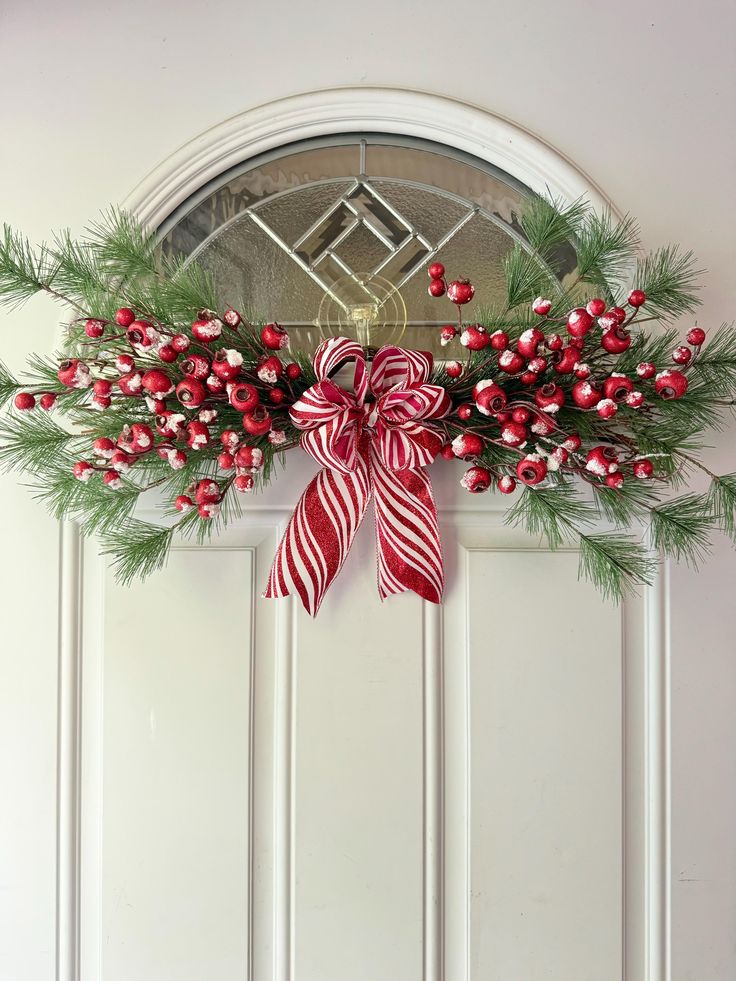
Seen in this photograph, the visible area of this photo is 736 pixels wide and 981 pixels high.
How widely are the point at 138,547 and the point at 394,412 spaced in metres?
0.38

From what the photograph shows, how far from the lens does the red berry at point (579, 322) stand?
2.38 ft

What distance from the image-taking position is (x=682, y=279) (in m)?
0.85

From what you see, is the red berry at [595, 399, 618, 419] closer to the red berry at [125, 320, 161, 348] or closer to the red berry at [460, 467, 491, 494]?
the red berry at [460, 467, 491, 494]

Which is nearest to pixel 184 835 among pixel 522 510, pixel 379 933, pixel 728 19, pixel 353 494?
pixel 379 933

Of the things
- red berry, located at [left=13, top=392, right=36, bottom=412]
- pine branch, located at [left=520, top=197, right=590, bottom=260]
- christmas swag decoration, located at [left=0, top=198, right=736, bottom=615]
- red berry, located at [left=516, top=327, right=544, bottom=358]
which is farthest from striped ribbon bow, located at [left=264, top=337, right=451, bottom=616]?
red berry, located at [left=13, top=392, right=36, bottom=412]

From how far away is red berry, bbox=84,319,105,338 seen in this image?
2.46 ft

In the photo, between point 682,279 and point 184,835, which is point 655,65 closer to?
point 682,279

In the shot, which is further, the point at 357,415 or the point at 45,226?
the point at 45,226

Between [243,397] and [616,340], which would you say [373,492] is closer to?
[243,397]

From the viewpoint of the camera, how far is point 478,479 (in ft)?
2.57

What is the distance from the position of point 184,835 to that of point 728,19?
138 centimetres

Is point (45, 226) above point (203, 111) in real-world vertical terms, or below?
below

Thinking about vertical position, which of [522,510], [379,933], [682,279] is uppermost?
[682,279]

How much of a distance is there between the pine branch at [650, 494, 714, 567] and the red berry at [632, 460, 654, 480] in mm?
79
